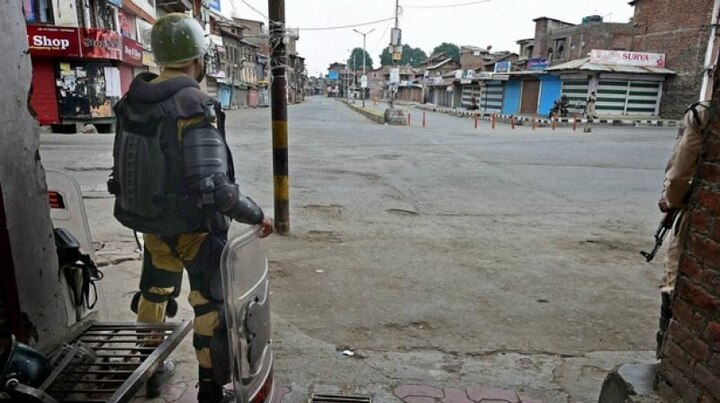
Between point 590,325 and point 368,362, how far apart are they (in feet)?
5.80

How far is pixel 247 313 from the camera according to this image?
73.4 inches

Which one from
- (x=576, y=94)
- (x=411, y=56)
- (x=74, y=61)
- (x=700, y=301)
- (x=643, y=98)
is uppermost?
(x=411, y=56)

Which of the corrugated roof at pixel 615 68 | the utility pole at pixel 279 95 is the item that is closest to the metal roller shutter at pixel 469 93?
the corrugated roof at pixel 615 68

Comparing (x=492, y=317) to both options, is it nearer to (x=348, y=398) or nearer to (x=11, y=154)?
(x=348, y=398)

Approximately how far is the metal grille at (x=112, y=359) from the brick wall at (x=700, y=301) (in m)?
2.23

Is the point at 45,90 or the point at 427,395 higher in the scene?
the point at 45,90

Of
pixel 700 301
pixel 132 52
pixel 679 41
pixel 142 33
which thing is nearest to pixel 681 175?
pixel 700 301

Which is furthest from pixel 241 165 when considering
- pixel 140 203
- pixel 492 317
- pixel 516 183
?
pixel 140 203

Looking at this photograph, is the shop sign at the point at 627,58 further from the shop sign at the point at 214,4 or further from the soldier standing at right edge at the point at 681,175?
the soldier standing at right edge at the point at 681,175

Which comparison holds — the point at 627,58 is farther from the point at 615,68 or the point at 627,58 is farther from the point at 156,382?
the point at 156,382

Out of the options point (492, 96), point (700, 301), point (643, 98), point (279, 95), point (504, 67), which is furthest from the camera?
point (492, 96)

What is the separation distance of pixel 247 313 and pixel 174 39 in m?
1.35

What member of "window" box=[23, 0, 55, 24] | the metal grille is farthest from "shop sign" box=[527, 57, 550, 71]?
the metal grille

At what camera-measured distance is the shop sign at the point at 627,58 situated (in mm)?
29453
